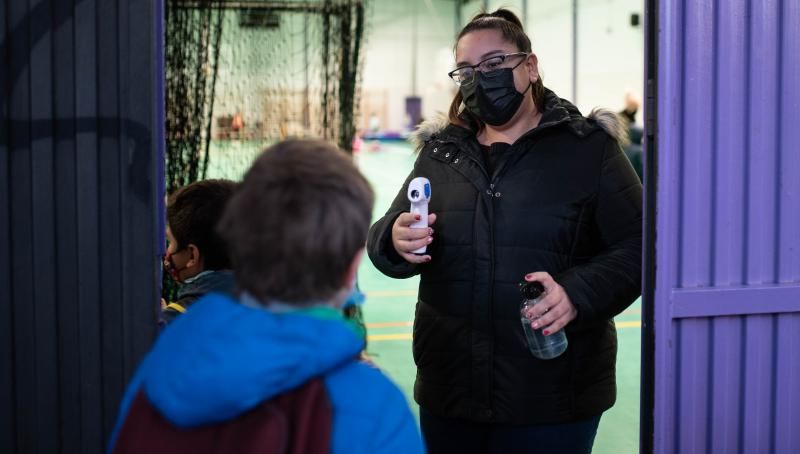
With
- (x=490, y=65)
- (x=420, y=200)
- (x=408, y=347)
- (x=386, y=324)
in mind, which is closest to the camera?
(x=420, y=200)

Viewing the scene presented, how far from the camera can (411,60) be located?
35438mm

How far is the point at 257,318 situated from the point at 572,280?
142cm

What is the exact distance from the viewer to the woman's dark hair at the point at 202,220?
2.77 metres

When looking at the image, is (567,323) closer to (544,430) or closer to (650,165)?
(544,430)

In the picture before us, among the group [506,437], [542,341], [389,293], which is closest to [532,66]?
[542,341]

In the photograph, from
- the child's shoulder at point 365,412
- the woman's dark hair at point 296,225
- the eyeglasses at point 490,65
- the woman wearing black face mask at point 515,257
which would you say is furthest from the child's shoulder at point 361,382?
the eyeglasses at point 490,65

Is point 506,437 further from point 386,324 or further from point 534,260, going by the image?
point 386,324

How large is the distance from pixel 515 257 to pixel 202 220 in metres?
1.03

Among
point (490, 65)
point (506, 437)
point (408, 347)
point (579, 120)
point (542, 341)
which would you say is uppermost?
point (490, 65)

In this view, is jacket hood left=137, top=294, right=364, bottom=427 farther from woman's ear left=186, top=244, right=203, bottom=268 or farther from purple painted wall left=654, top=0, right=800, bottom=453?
woman's ear left=186, top=244, right=203, bottom=268

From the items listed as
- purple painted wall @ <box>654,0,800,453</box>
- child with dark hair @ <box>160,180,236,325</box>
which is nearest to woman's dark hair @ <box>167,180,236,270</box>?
child with dark hair @ <box>160,180,236,325</box>

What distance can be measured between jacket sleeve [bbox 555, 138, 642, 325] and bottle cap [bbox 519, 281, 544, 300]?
0.07 meters

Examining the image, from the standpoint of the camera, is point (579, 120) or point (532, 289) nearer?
point (532, 289)

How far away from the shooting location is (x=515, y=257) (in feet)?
8.39
